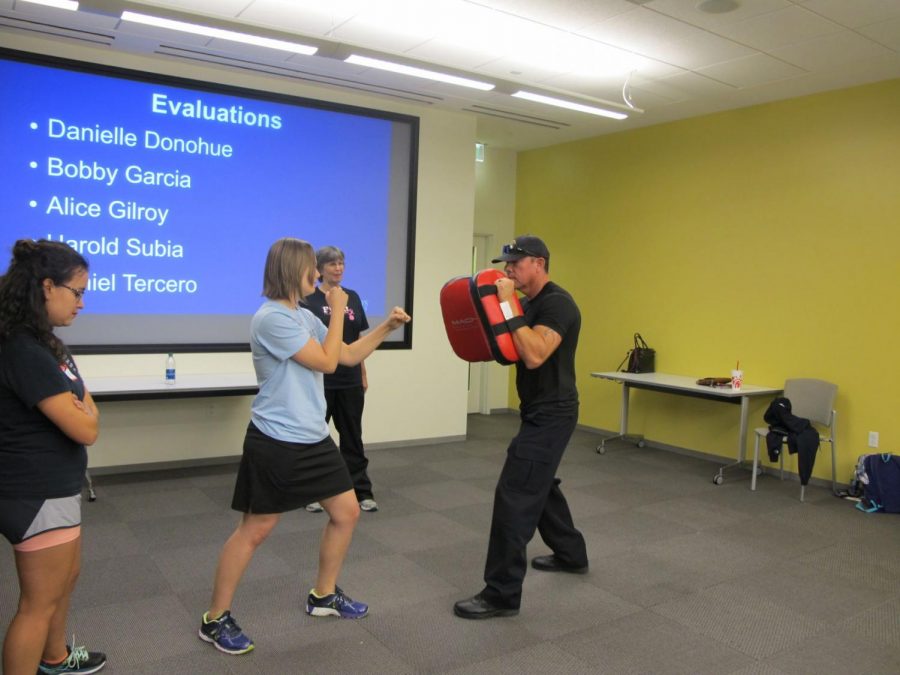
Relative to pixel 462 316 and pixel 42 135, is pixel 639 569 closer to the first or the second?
pixel 462 316

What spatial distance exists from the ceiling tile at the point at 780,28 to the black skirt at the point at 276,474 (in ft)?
11.6

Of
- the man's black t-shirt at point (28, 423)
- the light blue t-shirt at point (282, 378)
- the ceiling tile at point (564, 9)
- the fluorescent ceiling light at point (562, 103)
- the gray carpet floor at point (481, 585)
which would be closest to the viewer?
the man's black t-shirt at point (28, 423)

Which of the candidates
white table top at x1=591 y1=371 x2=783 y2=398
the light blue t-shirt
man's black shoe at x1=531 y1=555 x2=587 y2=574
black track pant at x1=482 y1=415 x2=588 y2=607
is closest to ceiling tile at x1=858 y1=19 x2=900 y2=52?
white table top at x1=591 y1=371 x2=783 y2=398

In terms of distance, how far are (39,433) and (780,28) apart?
14.5 ft

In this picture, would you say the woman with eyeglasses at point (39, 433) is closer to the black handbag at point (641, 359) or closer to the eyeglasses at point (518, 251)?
the eyeglasses at point (518, 251)

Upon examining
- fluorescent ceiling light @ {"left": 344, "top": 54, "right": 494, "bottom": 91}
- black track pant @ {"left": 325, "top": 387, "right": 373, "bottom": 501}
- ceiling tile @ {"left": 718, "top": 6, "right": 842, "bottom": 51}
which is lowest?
black track pant @ {"left": 325, "top": 387, "right": 373, "bottom": 501}

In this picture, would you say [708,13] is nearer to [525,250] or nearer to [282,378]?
[525,250]

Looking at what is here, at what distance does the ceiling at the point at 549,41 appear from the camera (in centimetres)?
416

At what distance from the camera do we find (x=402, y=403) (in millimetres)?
6652

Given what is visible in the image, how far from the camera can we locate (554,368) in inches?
124

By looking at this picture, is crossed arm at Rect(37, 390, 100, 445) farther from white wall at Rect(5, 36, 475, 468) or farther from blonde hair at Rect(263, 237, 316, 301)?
white wall at Rect(5, 36, 475, 468)

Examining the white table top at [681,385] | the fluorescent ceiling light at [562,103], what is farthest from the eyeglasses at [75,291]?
the white table top at [681,385]

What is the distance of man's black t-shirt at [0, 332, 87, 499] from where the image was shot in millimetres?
1936

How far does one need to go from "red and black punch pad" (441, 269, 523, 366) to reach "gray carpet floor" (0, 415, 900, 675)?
1.14 metres
